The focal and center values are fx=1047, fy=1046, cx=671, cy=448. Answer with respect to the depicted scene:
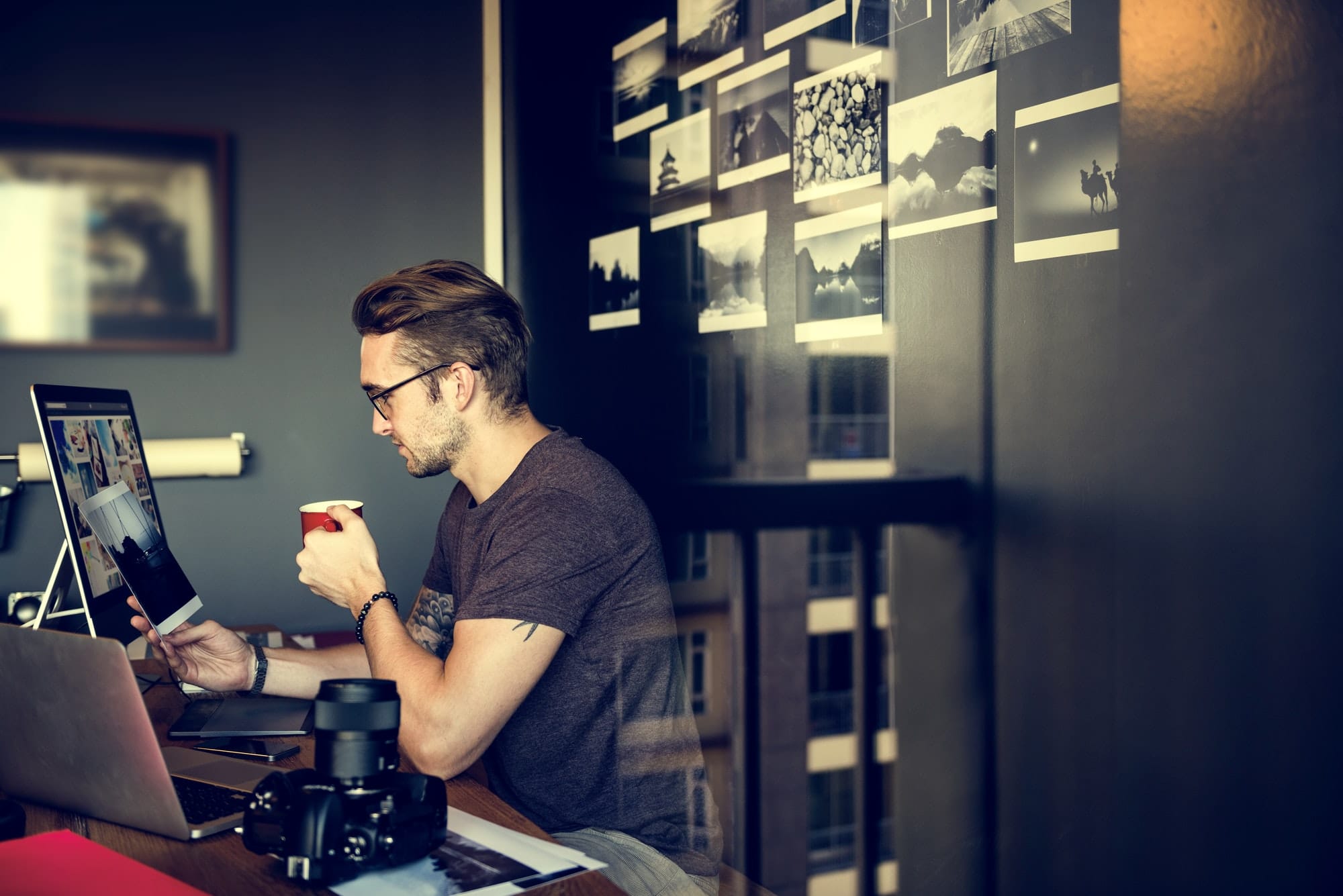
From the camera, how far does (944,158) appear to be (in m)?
1.39

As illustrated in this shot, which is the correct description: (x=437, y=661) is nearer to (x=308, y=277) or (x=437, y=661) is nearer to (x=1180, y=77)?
(x=1180, y=77)

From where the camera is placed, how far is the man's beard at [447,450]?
1.62 meters

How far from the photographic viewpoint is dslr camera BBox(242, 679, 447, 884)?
36.0 inches

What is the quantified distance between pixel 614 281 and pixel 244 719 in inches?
47.3

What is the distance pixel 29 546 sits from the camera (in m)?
2.52

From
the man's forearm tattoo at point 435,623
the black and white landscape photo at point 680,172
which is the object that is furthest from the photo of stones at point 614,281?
the man's forearm tattoo at point 435,623

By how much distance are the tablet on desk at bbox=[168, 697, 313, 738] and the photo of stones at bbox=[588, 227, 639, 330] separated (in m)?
1.04

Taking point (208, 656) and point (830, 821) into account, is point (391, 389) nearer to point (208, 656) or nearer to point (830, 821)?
point (208, 656)

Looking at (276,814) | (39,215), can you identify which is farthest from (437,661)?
(39,215)

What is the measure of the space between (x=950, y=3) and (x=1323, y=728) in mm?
966

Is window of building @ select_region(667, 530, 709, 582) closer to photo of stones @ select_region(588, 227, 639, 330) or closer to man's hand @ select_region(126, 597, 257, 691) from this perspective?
photo of stones @ select_region(588, 227, 639, 330)

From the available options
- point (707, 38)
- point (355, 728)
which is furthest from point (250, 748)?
point (707, 38)

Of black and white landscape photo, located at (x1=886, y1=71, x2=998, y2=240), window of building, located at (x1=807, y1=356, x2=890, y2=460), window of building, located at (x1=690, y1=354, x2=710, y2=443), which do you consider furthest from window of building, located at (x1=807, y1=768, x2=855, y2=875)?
black and white landscape photo, located at (x1=886, y1=71, x2=998, y2=240)

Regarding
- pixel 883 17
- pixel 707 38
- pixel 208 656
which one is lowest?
pixel 208 656
